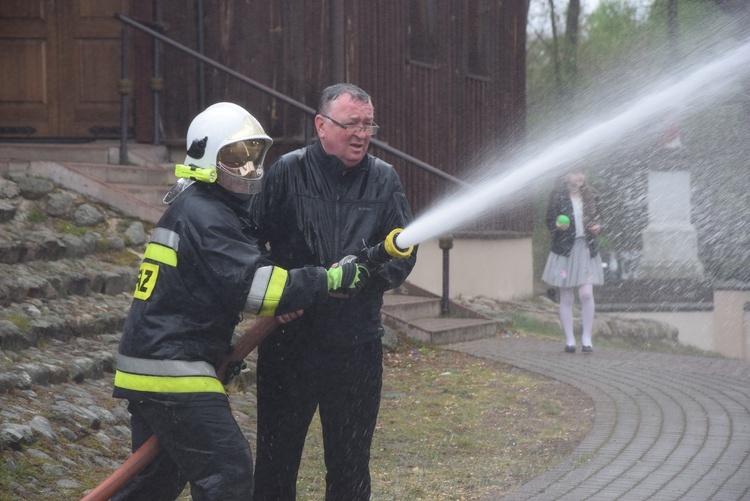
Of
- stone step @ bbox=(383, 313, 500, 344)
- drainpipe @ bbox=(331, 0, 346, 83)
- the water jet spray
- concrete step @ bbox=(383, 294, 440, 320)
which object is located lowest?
stone step @ bbox=(383, 313, 500, 344)

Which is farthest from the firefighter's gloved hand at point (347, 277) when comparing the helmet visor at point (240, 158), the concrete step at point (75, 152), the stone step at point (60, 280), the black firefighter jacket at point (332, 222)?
the concrete step at point (75, 152)

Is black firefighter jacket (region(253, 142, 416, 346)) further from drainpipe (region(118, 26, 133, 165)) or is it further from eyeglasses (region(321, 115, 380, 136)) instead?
drainpipe (region(118, 26, 133, 165))

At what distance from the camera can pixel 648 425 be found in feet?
24.2

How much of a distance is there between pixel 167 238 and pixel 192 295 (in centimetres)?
24

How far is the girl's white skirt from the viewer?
10.6 m

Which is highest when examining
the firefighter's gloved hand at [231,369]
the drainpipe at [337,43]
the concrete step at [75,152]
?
the drainpipe at [337,43]

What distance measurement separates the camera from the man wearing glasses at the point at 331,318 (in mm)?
4480

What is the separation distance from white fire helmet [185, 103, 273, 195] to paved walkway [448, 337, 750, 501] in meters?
2.62

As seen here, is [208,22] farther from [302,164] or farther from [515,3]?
[302,164]

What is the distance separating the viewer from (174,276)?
3859 mm

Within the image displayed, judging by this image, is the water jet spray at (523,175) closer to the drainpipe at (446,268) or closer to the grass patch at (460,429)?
the grass patch at (460,429)

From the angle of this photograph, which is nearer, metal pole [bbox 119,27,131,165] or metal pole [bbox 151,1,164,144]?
metal pole [bbox 119,27,131,165]

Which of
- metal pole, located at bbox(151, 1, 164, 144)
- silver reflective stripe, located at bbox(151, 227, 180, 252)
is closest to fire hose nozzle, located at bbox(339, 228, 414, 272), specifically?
silver reflective stripe, located at bbox(151, 227, 180, 252)

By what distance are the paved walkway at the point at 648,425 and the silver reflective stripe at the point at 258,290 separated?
2434mm
